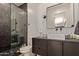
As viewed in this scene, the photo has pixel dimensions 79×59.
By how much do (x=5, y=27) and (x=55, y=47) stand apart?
0.68 m

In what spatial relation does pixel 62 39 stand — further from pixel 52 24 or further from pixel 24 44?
pixel 24 44

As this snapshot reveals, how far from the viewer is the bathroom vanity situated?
1.08 metres

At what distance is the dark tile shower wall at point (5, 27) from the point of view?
115cm

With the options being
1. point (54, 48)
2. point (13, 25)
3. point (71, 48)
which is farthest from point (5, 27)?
point (71, 48)

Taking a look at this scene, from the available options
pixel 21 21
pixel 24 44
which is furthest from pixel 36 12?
pixel 24 44

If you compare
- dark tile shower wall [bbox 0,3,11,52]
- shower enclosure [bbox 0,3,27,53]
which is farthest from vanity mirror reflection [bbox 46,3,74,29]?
dark tile shower wall [bbox 0,3,11,52]

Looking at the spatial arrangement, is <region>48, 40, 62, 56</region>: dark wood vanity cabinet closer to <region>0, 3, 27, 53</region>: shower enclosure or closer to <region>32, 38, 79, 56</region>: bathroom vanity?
<region>32, 38, 79, 56</region>: bathroom vanity

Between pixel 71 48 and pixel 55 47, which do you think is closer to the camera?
pixel 71 48

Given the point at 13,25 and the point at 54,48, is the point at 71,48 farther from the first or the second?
the point at 13,25

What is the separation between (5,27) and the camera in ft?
3.85

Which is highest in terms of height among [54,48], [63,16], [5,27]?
[63,16]

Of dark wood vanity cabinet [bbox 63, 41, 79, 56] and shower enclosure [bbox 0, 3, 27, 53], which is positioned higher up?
shower enclosure [bbox 0, 3, 27, 53]

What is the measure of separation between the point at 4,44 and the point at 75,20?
3.07 ft

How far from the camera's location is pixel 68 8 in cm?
122
